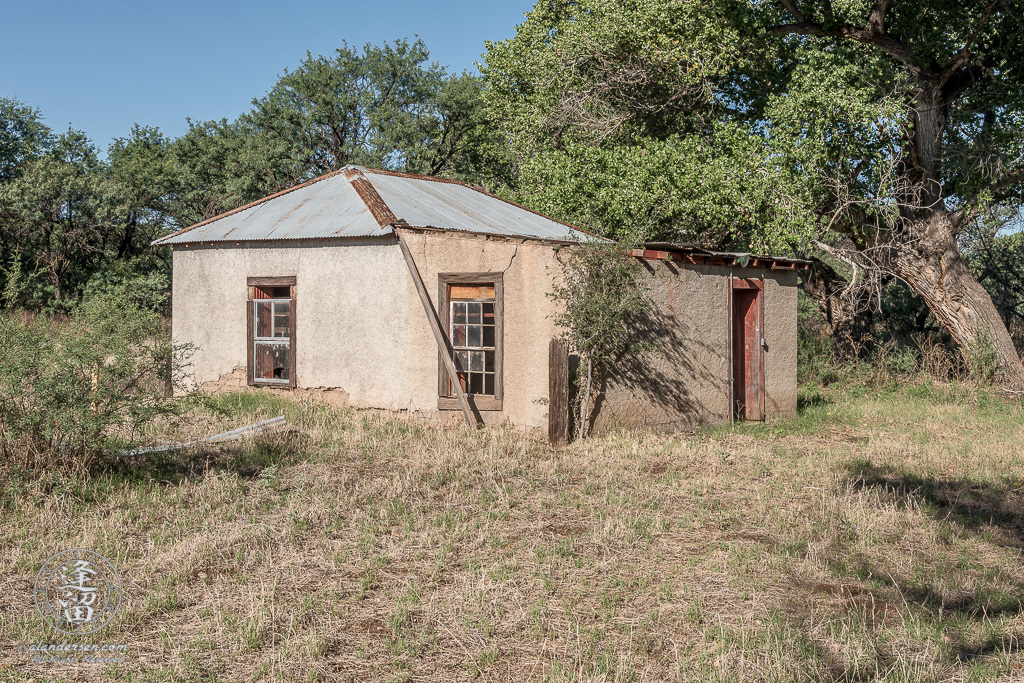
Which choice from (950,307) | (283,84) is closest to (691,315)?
(950,307)

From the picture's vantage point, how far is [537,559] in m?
5.64

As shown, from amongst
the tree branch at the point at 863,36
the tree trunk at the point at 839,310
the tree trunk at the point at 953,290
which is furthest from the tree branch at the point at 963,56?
the tree trunk at the point at 839,310

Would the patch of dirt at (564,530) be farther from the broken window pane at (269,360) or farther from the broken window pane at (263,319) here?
the broken window pane at (263,319)

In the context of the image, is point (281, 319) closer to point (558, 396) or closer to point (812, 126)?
point (558, 396)

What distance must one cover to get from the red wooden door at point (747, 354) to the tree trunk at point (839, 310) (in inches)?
213

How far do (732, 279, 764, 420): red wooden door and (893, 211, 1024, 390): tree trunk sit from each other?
3729 mm

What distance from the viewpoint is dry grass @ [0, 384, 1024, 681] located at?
4180mm

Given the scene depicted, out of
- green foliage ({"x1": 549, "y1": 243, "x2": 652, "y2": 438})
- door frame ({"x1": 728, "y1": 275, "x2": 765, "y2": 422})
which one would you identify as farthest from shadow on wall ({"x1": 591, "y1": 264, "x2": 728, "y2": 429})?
green foliage ({"x1": 549, "y1": 243, "x2": 652, "y2": 438})

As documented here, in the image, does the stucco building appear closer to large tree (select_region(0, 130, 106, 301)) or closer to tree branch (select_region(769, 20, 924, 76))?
tree branch (select_region(769, 20, 924, 76))

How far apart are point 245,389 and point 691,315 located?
6.72 meters

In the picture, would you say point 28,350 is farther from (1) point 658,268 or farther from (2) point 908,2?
(2) point 908,2

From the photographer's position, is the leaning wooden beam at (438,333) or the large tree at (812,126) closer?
the leaning wooden beam at (438,333)

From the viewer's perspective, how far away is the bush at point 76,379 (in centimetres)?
663

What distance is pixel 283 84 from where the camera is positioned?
2933cm
